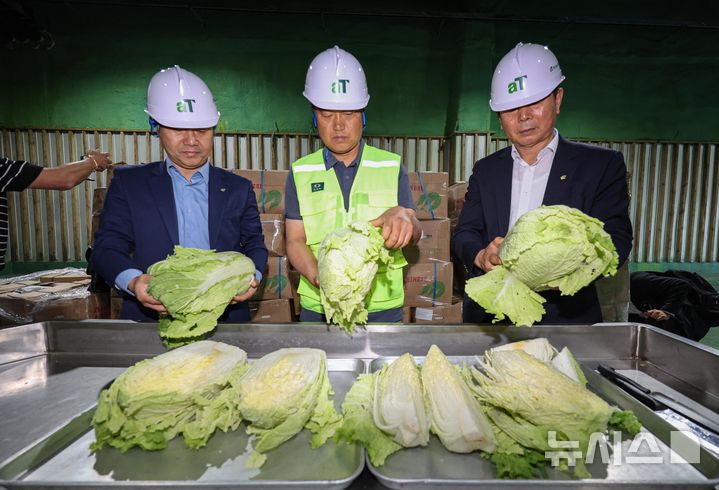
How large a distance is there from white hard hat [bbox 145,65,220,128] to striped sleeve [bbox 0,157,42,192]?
1718 mm

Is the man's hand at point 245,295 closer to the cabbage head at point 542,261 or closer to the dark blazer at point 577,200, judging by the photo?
the cabbage head at point 542,261

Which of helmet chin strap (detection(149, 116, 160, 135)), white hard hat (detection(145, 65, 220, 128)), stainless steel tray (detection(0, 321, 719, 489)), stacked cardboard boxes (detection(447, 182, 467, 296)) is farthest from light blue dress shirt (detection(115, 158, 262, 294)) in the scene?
stacked cardboard boxes (detection(447, 182, 467, 296))

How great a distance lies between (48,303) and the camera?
16.0 ft

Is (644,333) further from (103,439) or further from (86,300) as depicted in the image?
(86,300)

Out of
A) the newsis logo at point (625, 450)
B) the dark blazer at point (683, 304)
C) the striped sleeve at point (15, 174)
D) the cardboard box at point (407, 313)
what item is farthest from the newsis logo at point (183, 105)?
the dark blazer at point (683, 304)

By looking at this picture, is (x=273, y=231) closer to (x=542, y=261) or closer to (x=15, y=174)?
(x=15, y=174)

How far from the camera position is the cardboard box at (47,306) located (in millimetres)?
4855

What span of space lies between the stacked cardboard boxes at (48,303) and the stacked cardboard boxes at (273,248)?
79.2 inches

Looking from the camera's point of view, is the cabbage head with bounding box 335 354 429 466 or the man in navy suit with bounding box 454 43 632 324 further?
the man in navy suit with bounding box 454 43 632 324

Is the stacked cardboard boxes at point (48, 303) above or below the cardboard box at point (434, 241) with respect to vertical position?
below

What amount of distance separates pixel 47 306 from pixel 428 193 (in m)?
5.03

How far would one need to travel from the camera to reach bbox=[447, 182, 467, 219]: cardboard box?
18.7ft

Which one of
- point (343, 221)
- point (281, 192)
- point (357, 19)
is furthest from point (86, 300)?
point (357, 19)

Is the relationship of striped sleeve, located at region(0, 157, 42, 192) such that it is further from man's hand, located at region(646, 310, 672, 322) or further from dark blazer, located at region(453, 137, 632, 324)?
man's hand, located at region(646, 310, 672, 322)
